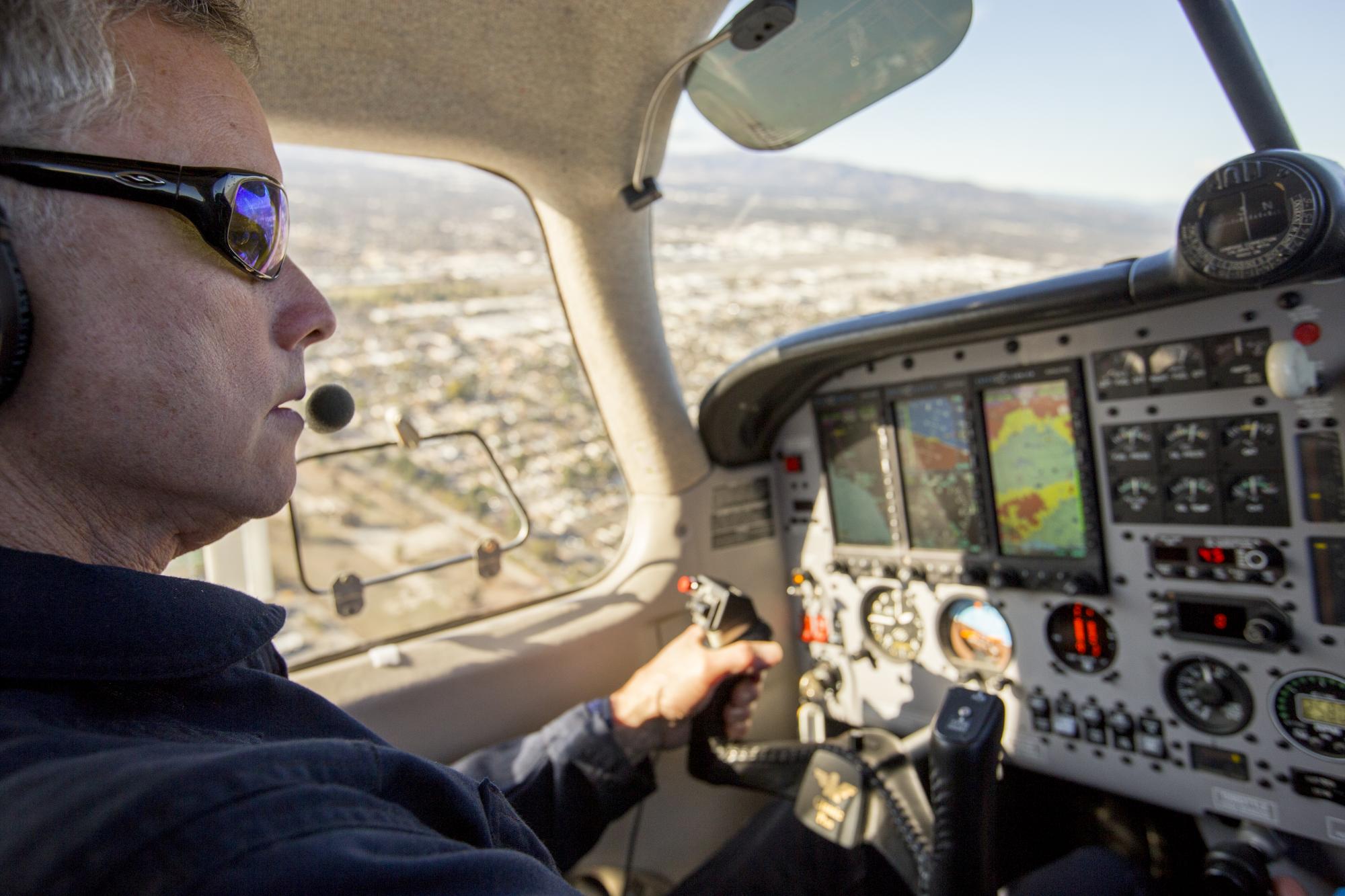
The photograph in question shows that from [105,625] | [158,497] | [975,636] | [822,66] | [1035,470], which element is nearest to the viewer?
[105,625]

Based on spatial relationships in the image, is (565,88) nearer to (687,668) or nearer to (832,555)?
(687,668)

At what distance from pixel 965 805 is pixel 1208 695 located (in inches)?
28.9

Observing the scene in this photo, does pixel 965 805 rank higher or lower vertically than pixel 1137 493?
lower

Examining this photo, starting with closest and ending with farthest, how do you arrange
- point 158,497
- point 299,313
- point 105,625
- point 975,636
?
point 105,625
point 158,497
point 299,313
point 975,636

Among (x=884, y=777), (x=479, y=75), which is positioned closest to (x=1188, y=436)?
(x=884, y=777)

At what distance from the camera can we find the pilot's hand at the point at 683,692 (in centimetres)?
189

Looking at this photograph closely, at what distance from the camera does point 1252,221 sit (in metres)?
1.55

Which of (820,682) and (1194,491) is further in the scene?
(820,682)

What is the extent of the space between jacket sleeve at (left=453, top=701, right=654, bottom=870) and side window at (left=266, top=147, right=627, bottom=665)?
54 centimetres

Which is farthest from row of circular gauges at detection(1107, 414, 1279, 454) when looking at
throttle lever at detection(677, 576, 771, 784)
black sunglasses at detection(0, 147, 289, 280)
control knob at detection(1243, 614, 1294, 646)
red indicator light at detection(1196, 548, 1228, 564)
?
black sunglasses at detection(0, 147, 289, 280)

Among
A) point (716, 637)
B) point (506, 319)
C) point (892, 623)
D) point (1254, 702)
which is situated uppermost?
point (506, 319)

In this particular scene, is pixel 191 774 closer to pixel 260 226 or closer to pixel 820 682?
pixel 260 226

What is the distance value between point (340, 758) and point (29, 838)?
17 centimetres

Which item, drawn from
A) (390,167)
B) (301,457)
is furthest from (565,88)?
(301,457)
